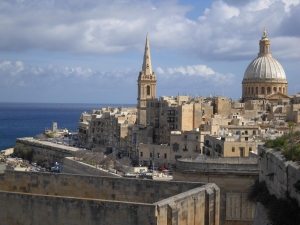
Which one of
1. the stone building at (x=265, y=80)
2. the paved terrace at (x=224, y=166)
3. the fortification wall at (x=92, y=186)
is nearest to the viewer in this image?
the fortification wall at (x=92, y=186)

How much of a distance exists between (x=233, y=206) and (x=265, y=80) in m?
55.0

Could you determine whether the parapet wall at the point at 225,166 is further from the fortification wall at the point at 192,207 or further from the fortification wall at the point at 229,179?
the fortification wall at the point at 192,207

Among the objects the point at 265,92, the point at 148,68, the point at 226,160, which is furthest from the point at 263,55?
the point at 226,160

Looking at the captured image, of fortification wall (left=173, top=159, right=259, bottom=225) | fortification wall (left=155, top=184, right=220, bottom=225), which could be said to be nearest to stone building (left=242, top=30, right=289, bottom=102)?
fortification wall (left=173, top=159, right=259, bottom=225)

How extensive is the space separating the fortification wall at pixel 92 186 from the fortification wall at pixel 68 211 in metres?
1.57

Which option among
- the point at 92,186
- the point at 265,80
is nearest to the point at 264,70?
the point at 265,80

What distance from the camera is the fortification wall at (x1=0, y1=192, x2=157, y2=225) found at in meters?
7.07

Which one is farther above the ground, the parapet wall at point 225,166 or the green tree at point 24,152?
the parapet wall at point 225,166

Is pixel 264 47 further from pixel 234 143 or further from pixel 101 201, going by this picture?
pixel 101 201

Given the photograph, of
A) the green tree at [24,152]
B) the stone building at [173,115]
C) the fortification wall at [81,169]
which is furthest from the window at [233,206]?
the green tree at [24,152]

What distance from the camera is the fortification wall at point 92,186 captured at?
9016 mm

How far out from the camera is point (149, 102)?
57.4m

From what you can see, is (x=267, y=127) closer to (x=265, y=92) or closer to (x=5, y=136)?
(x=265, y=92)

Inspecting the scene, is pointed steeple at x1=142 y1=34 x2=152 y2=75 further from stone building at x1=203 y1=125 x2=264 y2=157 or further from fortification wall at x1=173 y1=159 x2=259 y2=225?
fortification wall at x1=173 y1=159 x2=259 y2=225
